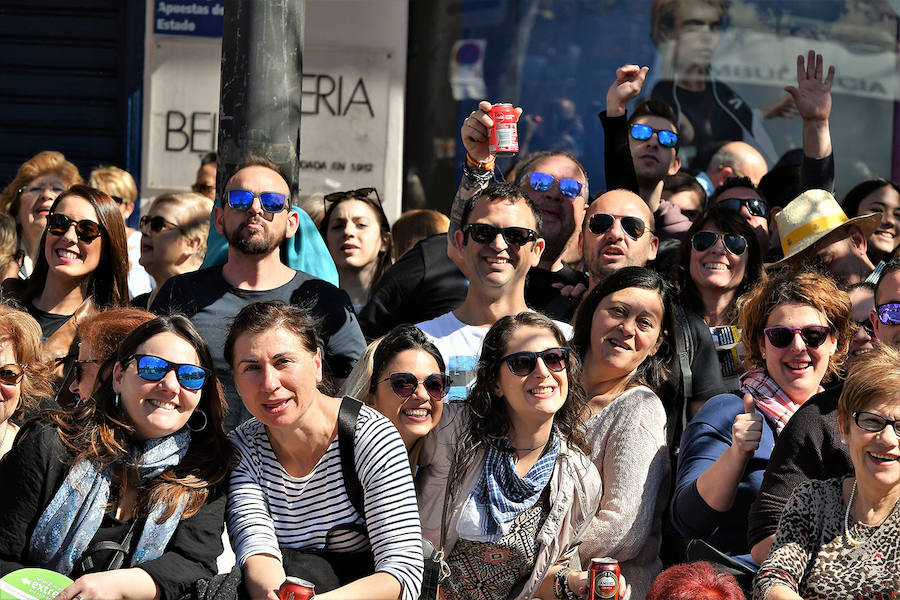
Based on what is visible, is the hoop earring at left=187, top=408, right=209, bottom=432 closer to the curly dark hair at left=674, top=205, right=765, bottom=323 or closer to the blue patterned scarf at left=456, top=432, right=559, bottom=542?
the blue patterned scarf at left=456, top=432, right=559, bottom=542

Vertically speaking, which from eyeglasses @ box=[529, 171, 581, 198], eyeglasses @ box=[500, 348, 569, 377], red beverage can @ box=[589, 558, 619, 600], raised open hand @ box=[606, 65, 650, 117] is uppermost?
raised open hand @ box=[606, 65, 650, 117]

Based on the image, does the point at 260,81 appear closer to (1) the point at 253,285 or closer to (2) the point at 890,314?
(1) the point at 253,285

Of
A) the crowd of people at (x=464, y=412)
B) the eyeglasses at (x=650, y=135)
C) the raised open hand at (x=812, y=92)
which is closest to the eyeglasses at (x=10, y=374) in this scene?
the crowd of people at (x=464, y=412)

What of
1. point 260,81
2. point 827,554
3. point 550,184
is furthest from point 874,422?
point 260,81

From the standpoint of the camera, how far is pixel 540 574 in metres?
4.16

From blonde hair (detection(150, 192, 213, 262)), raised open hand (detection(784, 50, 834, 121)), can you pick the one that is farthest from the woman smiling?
blonde hair (detection(150, 192, 213, 262))

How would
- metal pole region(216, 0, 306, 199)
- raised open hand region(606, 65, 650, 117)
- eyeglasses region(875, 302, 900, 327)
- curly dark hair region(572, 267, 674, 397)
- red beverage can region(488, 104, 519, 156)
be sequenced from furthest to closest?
raised open hand region(606, 65, 650, 117) < metal pole region(216, 0, 306, 199) < red beverage can region(488, 104, 519, 156) < curly dark hair region(572, 267, 674, 397) < eyeglasses region(875, 302, 900, 327)

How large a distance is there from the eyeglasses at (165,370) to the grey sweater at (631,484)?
139 centimetres

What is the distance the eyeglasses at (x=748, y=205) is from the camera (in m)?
5.48

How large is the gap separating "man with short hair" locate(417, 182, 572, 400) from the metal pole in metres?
1.07

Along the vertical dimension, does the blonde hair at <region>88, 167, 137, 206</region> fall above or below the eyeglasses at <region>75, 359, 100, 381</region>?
above

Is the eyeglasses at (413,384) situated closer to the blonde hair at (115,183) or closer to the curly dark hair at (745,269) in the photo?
the curly dark hair at (745,269)

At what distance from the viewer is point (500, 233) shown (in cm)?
482

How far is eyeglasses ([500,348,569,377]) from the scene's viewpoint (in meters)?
4.29
